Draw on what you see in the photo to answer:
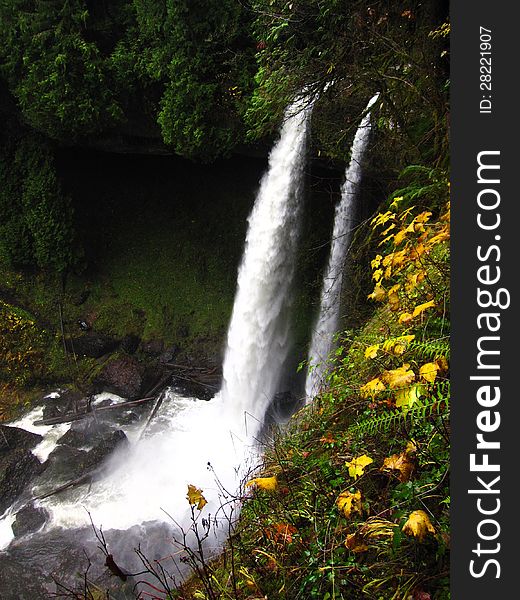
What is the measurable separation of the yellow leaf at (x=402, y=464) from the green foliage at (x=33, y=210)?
9823 millimetres

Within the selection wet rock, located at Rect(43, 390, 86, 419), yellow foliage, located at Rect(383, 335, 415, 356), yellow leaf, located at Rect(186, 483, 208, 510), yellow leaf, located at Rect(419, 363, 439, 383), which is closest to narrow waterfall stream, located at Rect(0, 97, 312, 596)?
wet rock, located at Rect(43, 390, 86, 419)

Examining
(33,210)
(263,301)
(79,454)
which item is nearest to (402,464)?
(263,301)

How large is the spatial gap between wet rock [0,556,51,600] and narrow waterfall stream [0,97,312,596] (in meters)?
0.19

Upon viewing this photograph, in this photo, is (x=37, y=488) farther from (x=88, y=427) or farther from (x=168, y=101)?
(x=168, y=101)

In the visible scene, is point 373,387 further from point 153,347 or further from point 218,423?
point 153,347

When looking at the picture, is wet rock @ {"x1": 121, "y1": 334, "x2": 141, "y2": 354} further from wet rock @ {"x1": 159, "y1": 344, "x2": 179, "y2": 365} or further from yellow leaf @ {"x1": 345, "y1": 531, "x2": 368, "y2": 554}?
yellow leaf @ {"x1": 345, "y1": 531, "x2": 368, "y2": 554}

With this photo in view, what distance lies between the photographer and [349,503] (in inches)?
80.7

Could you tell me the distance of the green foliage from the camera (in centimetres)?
977

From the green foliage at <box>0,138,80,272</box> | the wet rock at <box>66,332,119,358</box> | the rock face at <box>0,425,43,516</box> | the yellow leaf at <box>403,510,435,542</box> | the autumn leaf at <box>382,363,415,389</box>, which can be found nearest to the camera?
the yellow leaf at <box>403,510,435,542</box>

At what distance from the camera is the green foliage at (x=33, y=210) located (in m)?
9.77

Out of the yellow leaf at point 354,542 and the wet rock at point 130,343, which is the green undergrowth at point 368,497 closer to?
the yellow leaf at point 354,542

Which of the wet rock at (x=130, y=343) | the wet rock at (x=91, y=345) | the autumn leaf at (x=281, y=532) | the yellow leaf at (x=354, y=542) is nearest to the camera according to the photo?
the yellow leaf at (x=354, y=542)

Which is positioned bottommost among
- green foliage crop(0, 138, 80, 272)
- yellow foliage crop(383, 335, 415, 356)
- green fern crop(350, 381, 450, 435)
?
green fern crop(350, 381, 450, 435)

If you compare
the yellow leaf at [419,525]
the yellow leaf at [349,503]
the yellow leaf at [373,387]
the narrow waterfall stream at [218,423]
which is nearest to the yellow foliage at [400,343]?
the yellow leaf at [373,387]
